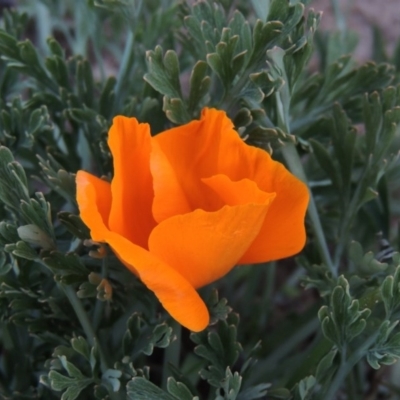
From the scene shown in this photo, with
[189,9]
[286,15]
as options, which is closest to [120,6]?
[189,9]

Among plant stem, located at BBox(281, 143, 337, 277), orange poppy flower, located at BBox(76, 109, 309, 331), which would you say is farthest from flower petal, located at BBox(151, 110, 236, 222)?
plant stem, located at BBox(281, 143, 337, 277)

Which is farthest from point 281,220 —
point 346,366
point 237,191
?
point 346,366

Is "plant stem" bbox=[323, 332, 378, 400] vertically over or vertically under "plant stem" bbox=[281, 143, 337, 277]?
under

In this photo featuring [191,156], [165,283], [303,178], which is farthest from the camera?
[303,178]

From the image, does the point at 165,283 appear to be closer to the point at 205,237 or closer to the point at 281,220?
the point at 205,237

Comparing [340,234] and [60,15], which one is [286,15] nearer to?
[340,234]

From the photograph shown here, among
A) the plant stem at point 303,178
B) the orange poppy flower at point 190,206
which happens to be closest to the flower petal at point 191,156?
the orange poppy flower at point 190,206

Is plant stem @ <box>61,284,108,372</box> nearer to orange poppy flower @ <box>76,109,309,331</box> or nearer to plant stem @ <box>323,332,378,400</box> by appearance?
orange poppy flower @ <box>76,109,309,331</box>
